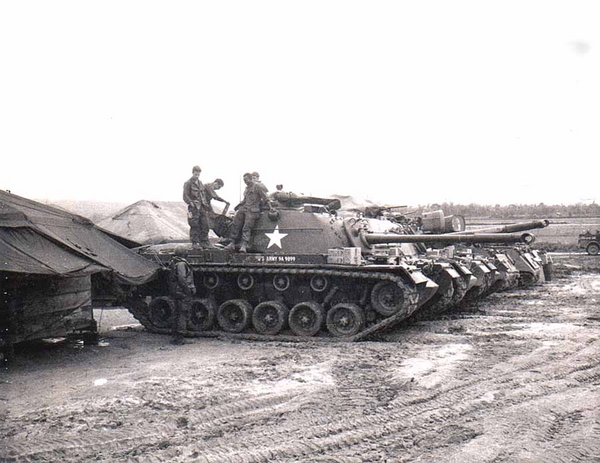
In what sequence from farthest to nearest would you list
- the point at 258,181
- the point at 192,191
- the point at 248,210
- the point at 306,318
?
the point at 192,191 → the point at 258,181 → the point at 248,210 → the point at 306,318

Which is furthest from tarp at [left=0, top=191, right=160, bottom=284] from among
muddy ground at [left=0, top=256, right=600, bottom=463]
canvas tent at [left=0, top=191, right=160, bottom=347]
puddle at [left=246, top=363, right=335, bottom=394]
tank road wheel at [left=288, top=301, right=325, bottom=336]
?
puddle at [left=246, top=363, right=335, bottom=394]

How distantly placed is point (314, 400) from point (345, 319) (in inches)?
160

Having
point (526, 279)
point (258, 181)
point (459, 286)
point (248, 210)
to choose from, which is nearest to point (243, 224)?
point (248, 210)

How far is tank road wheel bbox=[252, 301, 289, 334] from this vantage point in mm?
11594

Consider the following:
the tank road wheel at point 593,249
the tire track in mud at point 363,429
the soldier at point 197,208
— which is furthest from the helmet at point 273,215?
the tank road wheel at point 593,249

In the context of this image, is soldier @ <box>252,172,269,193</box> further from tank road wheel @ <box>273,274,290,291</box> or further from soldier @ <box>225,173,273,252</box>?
tank road wheel @ <box>273,274,290,291</box>

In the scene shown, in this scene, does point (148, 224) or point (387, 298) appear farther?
point (148, 224)

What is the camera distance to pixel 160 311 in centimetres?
1260

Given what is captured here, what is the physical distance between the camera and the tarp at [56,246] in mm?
8589

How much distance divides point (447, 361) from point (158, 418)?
165 inches

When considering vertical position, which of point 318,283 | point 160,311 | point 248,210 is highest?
point 248,210

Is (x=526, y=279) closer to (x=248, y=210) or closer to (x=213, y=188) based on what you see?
(x=248, y=210)

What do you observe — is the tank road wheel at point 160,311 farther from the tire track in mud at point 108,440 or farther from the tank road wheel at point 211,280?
the tire track in mud at point 108,440

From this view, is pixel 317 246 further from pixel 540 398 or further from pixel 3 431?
pixel 3 431
